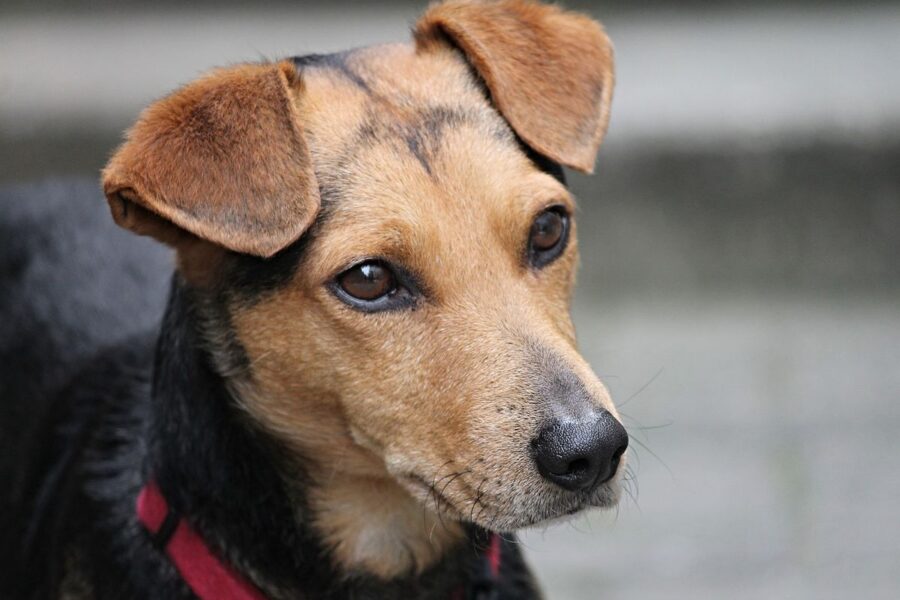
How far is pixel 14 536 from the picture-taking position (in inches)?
160

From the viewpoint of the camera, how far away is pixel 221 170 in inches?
120

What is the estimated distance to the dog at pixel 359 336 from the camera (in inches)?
118

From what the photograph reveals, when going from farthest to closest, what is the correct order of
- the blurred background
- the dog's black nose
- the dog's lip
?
1. the blurred background
2. the dog's lip
3. the dog's black nose

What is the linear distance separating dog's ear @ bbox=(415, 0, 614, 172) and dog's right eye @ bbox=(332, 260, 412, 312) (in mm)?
557

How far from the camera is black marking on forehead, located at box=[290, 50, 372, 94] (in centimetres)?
337

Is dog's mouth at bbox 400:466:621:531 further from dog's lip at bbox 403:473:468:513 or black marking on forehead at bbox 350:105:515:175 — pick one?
black marking on forehead at bbox 350:105:515:175

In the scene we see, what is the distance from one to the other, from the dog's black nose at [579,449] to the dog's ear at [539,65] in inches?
31.7

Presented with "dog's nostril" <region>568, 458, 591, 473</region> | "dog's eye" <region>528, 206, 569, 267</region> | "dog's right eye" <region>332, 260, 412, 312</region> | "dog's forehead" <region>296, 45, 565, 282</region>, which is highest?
"dog's forehead" <region>296, 45, 565, 282</region>

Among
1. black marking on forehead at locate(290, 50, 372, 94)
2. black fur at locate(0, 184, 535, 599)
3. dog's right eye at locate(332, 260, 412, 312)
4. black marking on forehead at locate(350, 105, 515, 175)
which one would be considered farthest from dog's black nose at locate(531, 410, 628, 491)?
black marking on forehead at locate(290, 50, 372, 94)

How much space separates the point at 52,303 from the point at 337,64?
4.46 ft

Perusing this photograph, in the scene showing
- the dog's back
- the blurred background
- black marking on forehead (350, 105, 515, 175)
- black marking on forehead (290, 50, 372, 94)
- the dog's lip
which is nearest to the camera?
the dog's lip

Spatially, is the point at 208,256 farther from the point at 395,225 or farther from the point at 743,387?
the point at 743,387

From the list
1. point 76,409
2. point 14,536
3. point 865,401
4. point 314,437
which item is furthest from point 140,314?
point 865,401

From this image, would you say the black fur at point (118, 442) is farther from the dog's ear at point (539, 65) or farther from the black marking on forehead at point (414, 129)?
the dog's ear at point (539, 65)
